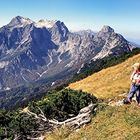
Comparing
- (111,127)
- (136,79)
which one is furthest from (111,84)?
(111,127)

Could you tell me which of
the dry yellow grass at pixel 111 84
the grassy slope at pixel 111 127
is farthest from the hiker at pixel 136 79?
the dry yellow grass at pixel 111 84

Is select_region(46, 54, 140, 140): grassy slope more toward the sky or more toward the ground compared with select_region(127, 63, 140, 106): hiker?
more toward the ground

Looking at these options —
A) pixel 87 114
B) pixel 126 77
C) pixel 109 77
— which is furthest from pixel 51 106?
pixel 109 77

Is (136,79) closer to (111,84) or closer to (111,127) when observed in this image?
(111,127)

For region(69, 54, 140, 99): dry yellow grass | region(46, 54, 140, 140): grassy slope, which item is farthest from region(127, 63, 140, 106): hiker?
region(69, 54, 140, 99): dry yellow grass

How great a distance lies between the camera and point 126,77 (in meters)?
75.6

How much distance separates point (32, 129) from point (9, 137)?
7.97ft

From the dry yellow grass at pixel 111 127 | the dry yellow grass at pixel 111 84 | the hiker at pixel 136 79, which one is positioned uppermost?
the hiker at pixel 136 79

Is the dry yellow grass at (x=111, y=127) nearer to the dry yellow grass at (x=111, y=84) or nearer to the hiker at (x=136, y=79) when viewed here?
the hiker at (x=136, y=79)

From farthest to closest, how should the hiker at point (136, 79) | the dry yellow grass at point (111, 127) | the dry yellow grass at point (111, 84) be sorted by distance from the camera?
the dry yellow grass at point (111, 84) → the hiker at point (136, 79) → the dry yellow grass at point (111, 127)

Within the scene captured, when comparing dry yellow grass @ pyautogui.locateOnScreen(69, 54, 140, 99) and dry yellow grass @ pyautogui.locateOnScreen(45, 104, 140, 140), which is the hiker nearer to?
dry yellow grass @ pyautogui.locateOnScreen(45, 104, 140, 140)

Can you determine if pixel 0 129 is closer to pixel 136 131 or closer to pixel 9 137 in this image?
pixel 9 137

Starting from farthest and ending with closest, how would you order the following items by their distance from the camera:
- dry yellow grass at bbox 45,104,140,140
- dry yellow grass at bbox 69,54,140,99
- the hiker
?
dry yellow grass at bbox 69,54,140,99 → the hiker → dry yellow grass at bbox 45,104,140,140

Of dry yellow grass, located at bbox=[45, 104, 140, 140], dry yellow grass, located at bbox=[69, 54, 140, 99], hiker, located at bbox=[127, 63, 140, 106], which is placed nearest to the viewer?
dry yellow grass, located at bbox=[45, 104, 140, 140]
